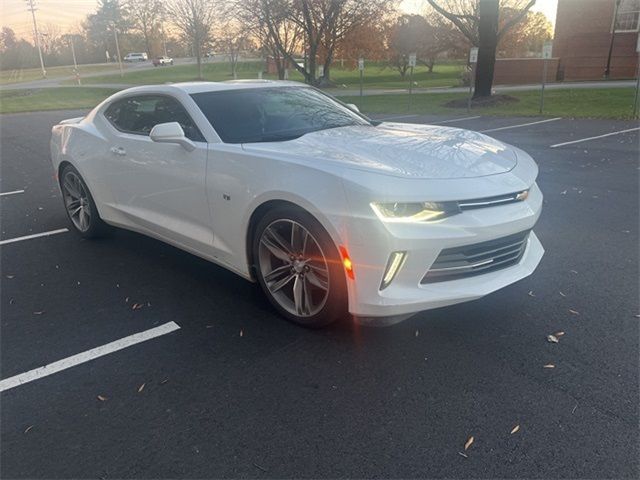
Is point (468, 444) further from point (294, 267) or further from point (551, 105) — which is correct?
point (551, 105)

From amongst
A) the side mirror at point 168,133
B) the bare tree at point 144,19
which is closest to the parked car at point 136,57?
the bare tree at point 144,19

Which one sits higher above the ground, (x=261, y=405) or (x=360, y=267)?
(x=360, y=267)

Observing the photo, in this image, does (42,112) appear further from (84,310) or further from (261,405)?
(261,405)

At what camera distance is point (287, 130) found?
157 inches

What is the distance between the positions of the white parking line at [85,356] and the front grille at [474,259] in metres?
1.78

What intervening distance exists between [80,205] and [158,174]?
172cm

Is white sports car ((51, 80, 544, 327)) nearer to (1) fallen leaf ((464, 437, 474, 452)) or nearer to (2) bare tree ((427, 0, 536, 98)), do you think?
(1) fallen leaf ((464, 437, 474, 452))

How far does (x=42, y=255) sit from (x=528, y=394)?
4452 mm

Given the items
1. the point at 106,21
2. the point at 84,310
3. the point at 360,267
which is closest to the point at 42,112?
the point at 84,310

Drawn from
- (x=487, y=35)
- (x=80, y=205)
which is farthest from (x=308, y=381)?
(x=487, y=35)

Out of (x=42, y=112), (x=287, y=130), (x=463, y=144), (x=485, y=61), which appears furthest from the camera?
Answer: (x=42, y=112)

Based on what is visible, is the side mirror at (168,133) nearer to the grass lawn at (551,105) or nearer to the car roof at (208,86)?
the car roof at (208,86)

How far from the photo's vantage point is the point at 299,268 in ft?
10.9

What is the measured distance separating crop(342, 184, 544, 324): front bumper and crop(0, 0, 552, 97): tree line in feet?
61.2
